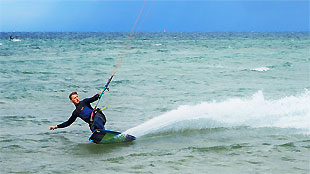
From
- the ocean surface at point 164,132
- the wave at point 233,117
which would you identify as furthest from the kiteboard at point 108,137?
the wave at point 233,117

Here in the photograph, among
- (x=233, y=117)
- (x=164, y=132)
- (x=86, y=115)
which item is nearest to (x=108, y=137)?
(x=86, y=115)

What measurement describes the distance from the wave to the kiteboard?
0.60 metres

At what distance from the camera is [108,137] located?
817cm

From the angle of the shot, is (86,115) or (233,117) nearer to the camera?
(86,115)

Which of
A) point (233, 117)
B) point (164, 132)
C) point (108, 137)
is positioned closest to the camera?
point (108, 137)

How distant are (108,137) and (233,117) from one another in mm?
3616

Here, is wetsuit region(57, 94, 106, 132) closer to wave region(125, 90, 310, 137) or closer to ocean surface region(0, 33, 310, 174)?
ocean surface region(0, 33, 310, 174)

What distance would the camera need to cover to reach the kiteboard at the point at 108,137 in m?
8.02

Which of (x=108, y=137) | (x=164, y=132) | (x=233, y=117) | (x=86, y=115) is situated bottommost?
(x=108, y=137)

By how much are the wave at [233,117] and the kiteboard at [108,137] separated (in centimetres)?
60

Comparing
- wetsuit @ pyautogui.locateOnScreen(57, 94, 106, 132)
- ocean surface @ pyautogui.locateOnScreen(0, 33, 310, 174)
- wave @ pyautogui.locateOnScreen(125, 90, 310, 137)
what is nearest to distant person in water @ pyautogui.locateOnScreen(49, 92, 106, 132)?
wetsuit @ pyautogui.locateOnScreen(57, 94, 106, 132)

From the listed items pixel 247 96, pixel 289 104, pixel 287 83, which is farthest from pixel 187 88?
pixel 289 104

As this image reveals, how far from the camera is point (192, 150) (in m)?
7.79

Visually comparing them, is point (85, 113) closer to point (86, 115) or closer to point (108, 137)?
point (86, 115)
